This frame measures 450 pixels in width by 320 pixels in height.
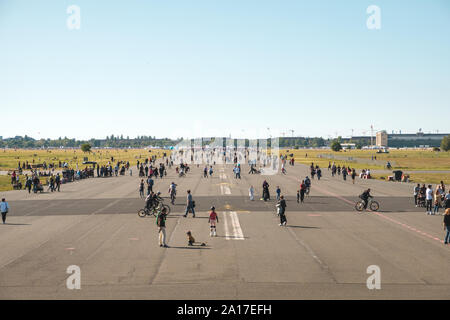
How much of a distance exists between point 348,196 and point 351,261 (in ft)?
68.2

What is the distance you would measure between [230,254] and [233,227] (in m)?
5.40

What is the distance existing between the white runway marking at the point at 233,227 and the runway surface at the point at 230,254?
0.05 metres

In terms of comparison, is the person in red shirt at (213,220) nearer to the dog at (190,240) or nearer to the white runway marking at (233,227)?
the white runway marking at (233,227)

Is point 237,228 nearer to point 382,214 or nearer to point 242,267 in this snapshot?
point 242,267

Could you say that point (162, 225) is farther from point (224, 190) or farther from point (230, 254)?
point (224, 190)

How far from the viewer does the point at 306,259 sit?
14516 millimetres

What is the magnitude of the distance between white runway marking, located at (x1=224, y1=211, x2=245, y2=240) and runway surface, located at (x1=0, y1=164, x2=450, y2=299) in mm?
54

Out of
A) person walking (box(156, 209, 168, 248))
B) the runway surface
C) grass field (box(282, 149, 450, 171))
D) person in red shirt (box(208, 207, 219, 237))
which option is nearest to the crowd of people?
the runway surface

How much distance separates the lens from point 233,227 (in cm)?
2069

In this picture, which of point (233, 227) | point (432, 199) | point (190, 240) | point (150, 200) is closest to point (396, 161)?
point (432, 199)

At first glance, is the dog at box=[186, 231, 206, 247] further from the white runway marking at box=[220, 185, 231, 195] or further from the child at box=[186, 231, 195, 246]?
the white runway marking at box=[220, 185, 231, 195]

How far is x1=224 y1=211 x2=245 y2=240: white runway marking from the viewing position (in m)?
18.4
